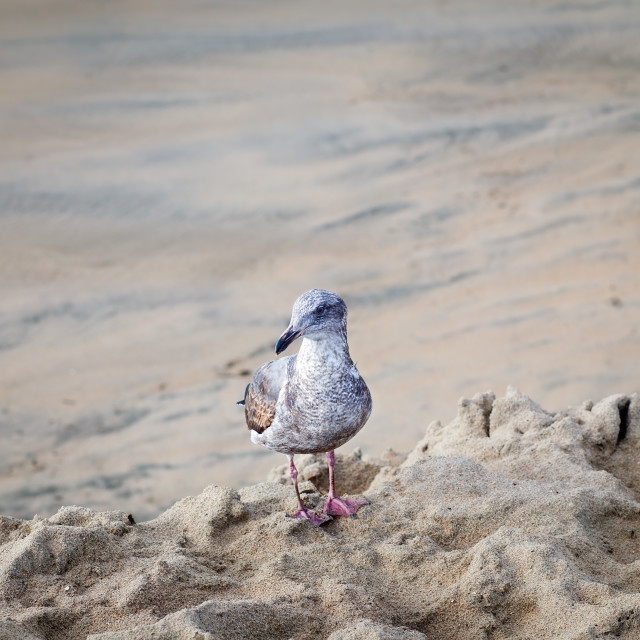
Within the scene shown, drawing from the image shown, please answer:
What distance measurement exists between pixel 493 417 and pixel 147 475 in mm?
2469

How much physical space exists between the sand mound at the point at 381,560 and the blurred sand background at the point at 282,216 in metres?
1.81

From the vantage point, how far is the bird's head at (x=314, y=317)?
3.29 metres

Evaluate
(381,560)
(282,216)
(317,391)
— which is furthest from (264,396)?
(282,216)

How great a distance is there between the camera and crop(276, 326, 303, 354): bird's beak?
3.24 m

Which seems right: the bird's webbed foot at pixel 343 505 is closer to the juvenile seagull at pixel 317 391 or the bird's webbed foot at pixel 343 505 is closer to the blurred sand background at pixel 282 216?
the juvenile seagull at pixel 317 391

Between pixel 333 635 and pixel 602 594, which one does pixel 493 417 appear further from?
pixel 333 635

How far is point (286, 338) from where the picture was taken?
10.6 ft

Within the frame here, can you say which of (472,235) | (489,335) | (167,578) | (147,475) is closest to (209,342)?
(147,475)

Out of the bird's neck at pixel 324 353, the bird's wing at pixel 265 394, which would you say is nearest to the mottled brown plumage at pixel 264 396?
the bird's wing at pixel 265 394

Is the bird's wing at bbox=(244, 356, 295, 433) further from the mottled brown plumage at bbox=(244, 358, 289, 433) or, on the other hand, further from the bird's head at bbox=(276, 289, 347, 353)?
the bird's head at bbox=(276, 289, 347, 353)

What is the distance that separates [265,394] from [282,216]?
5.13 m

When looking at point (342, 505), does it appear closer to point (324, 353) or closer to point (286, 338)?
point (324, 353)

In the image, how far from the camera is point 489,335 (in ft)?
22.9

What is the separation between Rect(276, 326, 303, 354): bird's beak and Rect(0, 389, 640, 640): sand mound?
0.81 meters
